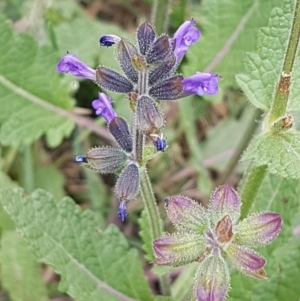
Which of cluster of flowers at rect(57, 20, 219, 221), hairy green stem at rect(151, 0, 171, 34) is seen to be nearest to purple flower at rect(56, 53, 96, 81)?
cluster of flowers at rect(57, 20, 219, 221)

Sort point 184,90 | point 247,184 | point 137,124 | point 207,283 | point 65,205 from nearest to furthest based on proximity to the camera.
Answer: point 207,283, point 137,124, point 184,90, point 247,184, point 65,205

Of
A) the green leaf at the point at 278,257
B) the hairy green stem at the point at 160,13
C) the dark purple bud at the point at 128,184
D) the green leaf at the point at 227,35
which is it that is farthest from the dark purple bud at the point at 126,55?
the green leaf at the point at 227,35

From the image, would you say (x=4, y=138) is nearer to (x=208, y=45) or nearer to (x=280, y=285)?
(x=208, y=45)

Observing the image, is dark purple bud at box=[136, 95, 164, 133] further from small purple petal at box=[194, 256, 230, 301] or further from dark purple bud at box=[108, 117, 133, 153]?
small purple petal at box=[194, 256, 230, 301]

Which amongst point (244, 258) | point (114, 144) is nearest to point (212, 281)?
point (244, 258)

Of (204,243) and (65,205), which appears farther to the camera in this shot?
(65,205)

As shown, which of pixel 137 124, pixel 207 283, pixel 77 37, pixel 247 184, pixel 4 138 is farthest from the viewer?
pixel 77 37

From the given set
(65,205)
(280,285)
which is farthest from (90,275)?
(280,285)
